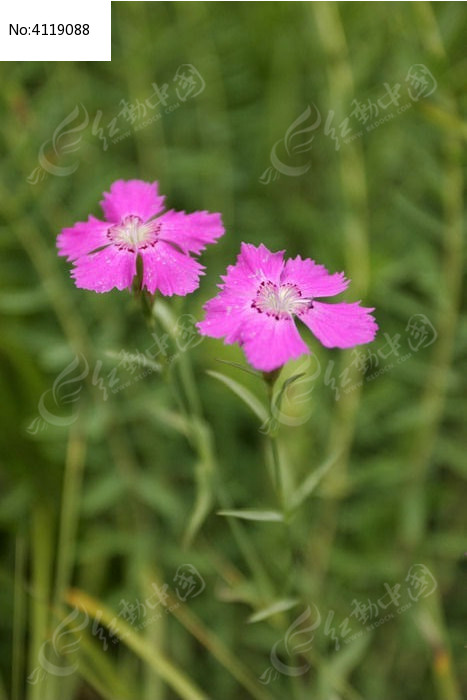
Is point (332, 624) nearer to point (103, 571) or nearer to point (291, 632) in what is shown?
point (291, 632)

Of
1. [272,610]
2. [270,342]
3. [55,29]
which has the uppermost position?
[55,29]

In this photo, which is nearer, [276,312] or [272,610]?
[276,312]

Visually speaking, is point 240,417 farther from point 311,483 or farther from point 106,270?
point 106,270

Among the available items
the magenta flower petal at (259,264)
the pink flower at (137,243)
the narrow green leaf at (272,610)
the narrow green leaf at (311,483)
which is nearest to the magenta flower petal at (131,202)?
the pink flower at (137,243)

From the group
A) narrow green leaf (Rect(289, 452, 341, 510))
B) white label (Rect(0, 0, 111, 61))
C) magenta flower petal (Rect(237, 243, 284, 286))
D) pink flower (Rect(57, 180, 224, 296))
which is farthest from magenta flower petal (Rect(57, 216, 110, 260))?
white label (Rect(0, 0, 111, 61))

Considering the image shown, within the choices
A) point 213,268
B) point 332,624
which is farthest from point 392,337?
point 332,624

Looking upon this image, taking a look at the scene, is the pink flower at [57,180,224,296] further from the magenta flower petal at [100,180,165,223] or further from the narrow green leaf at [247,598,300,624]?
the narrow green leaf at [247,598,300,624]

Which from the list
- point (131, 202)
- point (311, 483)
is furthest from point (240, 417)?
point (131, 202)
